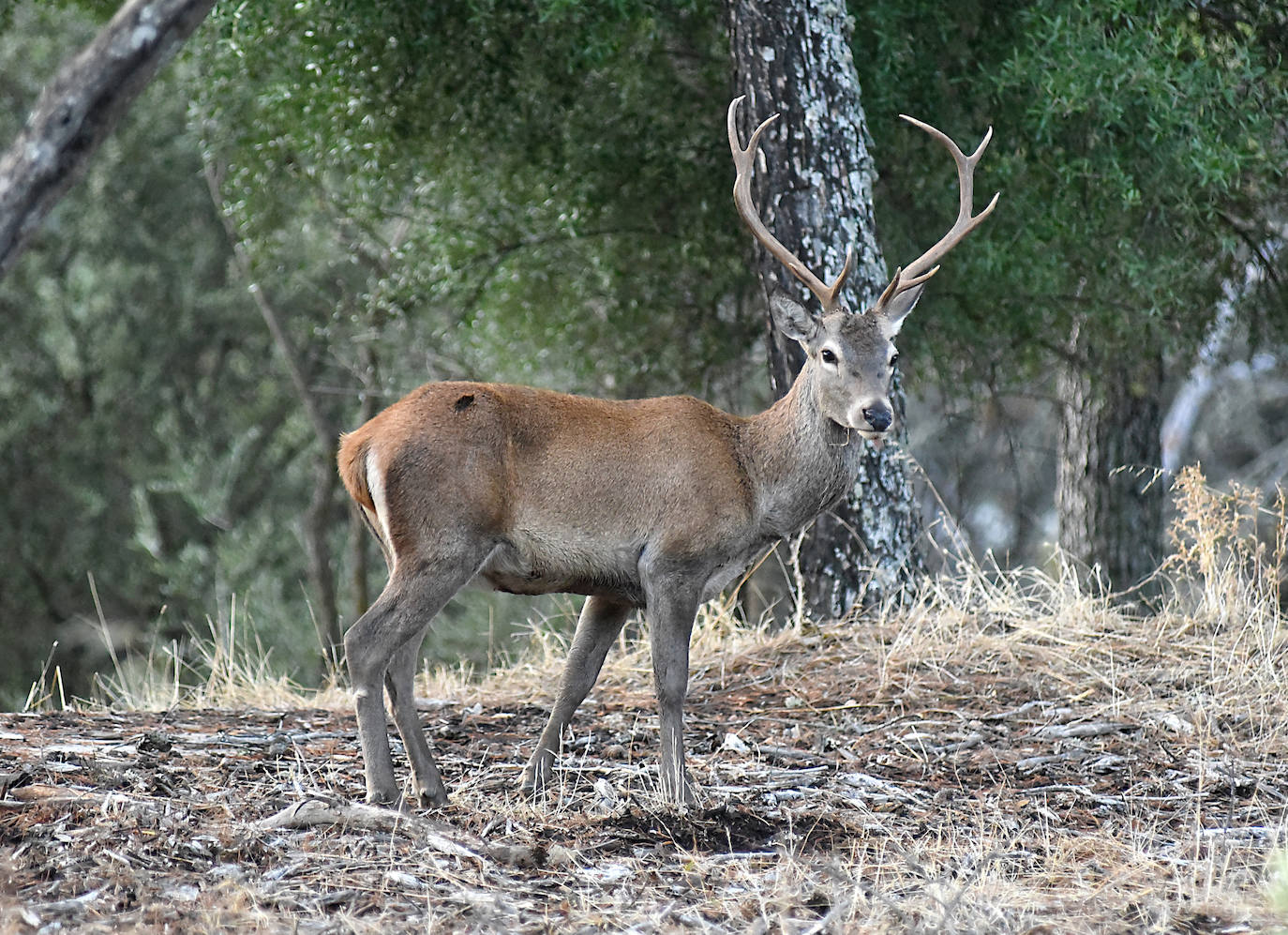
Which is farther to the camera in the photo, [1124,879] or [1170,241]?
[1170,241]

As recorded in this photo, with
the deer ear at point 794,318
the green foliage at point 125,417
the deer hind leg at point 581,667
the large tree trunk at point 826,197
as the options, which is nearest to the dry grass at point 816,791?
the deer hind leg at point 581,667

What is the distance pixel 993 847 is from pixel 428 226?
291 inches

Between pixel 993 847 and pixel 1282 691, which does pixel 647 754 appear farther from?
pixel 1282 691

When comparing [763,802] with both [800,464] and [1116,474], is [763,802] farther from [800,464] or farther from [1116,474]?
[1116,474]

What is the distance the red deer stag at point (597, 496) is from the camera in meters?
5.53

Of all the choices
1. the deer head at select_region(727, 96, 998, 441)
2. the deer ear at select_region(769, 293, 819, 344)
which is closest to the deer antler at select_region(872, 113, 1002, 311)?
the deer head at select_region(727, 96, 998, 441)

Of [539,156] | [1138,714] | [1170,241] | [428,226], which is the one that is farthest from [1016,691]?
[428,226]

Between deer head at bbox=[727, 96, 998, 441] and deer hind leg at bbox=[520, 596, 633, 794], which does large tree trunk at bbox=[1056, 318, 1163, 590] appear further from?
deer hind leg at bbox=[520, 596, 633, 794]

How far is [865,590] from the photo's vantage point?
26.8 feet

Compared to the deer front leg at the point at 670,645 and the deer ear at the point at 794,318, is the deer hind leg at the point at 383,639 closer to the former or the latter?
the deer front leg at the point at 670,645

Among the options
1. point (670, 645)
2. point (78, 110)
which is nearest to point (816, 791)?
point (670, 645)

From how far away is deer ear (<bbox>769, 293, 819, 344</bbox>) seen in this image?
6309 mm

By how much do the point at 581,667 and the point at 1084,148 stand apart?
16.5ft

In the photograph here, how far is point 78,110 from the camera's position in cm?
441
